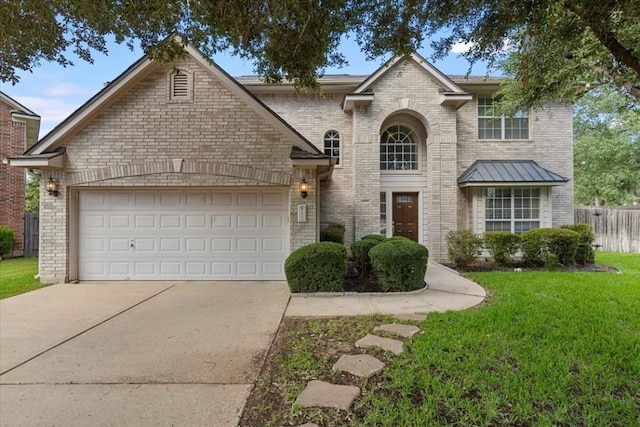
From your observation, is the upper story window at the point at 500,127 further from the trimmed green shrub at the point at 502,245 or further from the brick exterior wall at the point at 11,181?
the brick exterior wall at the point at 11,181

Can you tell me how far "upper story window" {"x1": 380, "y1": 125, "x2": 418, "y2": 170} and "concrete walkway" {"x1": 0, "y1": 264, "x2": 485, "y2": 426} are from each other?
6.16m

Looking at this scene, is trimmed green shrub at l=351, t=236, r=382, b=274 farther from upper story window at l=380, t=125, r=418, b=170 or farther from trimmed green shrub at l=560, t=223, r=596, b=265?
trimmed green shrub at l=560, t=223, r=596, b=265

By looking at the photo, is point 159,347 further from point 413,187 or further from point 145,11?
point 413,187

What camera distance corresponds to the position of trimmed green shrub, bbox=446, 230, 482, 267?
32.3 feet

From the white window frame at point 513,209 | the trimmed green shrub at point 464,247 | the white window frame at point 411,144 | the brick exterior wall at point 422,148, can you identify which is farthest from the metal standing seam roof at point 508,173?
the trimmed green shrub at point 464,247

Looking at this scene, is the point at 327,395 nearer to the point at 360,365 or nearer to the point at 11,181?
the point at 360,365

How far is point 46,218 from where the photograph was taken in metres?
7.93

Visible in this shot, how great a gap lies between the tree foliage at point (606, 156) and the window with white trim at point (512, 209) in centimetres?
1419

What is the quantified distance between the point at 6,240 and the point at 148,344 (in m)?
13.1

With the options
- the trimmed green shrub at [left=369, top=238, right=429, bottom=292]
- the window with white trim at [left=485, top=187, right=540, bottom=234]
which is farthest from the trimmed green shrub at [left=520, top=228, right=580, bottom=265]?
the trimmed green shrub at [left=369, top=238, right=429, bottom=292]

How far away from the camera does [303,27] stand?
4.58 m

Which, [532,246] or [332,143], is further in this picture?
[332,143]

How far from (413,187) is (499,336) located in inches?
349

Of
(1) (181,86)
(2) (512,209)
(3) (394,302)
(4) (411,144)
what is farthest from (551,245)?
(1) (181,86)
